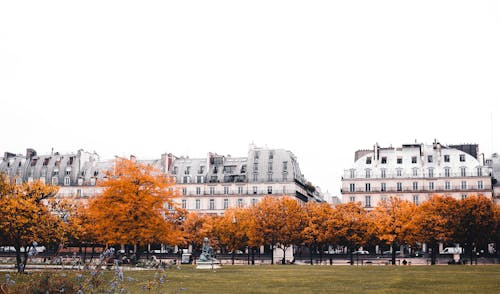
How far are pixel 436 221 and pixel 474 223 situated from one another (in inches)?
204

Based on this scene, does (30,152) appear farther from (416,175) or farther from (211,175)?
(416,175)

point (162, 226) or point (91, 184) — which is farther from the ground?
point (91, 184)

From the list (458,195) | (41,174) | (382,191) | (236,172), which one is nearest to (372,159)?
(382,191)

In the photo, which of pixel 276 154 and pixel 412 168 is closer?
pixel 412 168

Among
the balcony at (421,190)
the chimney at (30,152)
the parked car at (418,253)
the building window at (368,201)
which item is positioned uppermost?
the chimney at (30,152)

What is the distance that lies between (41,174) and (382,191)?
195 feet

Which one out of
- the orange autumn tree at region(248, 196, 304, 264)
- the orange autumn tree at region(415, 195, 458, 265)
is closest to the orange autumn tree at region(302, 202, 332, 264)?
the orange autumn tree at region(248, 196, 304, 264)

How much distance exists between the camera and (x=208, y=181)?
10019 cm

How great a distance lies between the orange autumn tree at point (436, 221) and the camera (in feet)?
217

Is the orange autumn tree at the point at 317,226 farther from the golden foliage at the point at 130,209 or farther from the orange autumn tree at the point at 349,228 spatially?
the golden foliage at the point at 130,209

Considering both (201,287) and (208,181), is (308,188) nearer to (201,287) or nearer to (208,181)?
(208,181)

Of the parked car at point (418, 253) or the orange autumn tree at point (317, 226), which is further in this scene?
the parked car at point (418, 253)

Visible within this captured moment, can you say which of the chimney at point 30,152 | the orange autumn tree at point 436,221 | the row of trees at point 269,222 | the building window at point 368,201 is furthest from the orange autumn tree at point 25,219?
the chimney at point 30,152

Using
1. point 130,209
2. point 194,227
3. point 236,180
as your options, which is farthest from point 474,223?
point 236,180
